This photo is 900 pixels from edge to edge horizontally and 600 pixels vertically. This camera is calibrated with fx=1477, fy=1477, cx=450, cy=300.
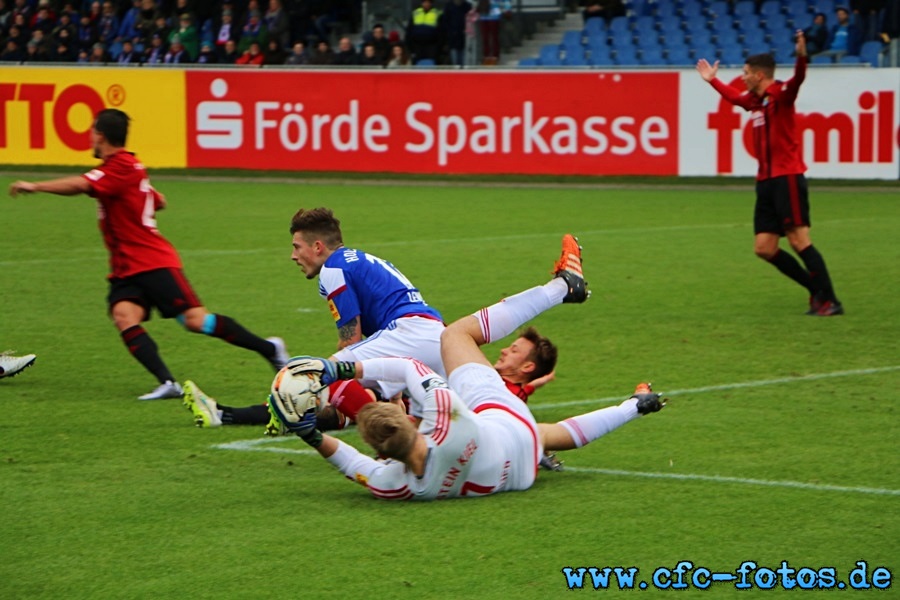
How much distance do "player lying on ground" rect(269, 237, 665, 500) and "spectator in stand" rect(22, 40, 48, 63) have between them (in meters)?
23.4

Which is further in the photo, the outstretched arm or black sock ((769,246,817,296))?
black sock ((769,246,817,296))

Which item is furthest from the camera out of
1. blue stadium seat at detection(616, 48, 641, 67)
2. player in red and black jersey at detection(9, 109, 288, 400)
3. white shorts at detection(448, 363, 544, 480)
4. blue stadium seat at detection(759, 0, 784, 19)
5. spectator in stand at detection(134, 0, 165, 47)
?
spectator in stand at detection(134, 0, 165, 47)

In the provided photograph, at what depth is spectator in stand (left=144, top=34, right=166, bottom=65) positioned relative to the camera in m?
28.3

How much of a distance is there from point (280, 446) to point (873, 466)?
2.90 metres

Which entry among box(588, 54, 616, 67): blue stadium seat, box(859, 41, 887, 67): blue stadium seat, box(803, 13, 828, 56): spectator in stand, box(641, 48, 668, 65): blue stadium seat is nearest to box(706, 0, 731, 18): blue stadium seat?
box(641, 48, 668, 65): blue stadium seat

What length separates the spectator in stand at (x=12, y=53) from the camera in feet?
96.3

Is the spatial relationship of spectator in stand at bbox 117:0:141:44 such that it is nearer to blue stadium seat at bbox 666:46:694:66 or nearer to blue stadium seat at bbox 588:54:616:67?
blue stadium seat at bbox 588:54:616:67

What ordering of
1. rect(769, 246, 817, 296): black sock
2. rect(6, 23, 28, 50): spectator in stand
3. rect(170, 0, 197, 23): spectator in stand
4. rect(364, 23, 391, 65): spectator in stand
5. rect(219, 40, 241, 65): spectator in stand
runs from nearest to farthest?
rect(769, 246, 817, 296): black sock
rect(364, 23, 391, 65): spectator in stand
rect(219, 40, 241, 65): spectator in stand
rect(170, 0, 197, 23): spectator in stand
rect(6, 23, 28, 50): spectator in stand

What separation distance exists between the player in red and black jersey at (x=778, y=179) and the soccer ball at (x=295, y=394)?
6.68 m

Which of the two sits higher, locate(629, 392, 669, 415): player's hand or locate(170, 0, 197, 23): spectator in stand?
locate(170, 0, 197, 23): spectator in stand

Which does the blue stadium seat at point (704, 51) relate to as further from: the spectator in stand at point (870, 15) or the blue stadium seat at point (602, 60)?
the spectator in stand at point (870, 15)

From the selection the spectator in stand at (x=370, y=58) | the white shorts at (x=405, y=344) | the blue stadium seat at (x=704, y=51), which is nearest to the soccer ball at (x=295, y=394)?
the white shorts at (x=405, y=344)

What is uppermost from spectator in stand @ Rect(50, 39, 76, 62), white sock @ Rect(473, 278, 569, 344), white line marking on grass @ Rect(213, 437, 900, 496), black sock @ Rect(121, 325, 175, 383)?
spectator in stand @ Rect(50, 39, 76, 62)

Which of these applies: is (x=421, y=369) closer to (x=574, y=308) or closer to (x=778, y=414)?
(x=778, y=414)
